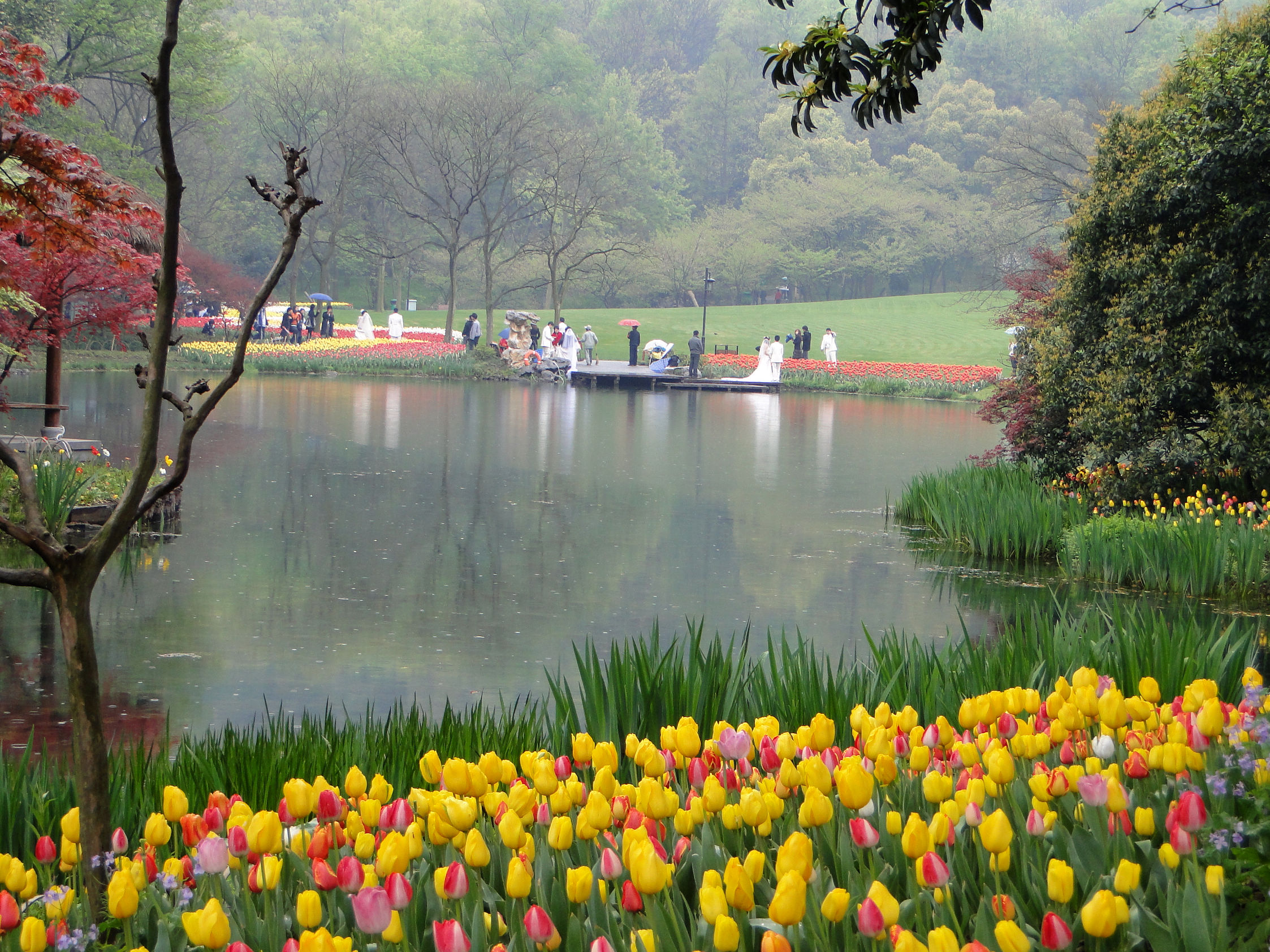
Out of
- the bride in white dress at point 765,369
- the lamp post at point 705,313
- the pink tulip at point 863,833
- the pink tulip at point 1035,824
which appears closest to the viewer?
the pink tulip at point 863,833

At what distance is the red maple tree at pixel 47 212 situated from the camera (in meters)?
8.44

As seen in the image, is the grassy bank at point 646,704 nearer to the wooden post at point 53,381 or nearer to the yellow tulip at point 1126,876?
the yellow tulip at point 1126,876

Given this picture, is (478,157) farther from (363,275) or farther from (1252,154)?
(1252,154)

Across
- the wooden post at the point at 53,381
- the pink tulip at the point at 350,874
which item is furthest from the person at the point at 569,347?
the pink tulip at the point at 350,874

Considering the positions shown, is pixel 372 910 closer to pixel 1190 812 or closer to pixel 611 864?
pixel 611 864

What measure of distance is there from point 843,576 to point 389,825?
8.26 metres

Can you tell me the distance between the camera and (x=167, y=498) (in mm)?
Result: 11047

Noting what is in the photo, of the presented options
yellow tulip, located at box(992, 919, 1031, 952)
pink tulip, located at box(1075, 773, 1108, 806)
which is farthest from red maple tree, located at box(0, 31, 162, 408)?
yellow tulip, located at box(992, 919, 1031, 952)

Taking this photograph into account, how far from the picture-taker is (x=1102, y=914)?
1921 millimetres

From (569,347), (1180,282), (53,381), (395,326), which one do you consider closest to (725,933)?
(1180,282)

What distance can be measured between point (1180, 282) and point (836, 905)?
32.4ft

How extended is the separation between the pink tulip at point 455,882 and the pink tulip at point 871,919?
688 millimetres

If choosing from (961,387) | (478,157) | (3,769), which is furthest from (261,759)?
(478,157)

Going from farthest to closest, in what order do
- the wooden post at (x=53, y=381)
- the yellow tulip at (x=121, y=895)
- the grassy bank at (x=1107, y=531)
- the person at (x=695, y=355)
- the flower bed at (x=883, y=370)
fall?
the flower bed at (x=883, y=370), the person at (x=695, y=355), the wooden post at (x=53, y=381), the grassy bank at (x=1107, y=531), the yellow tulip at (x=121, y=895)
